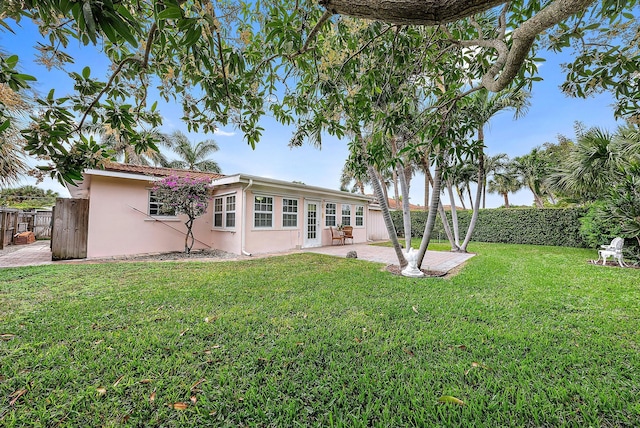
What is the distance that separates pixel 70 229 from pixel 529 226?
738 inches

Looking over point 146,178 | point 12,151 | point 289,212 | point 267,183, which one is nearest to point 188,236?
point 146,178

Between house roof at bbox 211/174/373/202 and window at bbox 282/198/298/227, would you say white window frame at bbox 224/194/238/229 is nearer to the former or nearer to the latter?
house roof at bbox 211/174/373/202

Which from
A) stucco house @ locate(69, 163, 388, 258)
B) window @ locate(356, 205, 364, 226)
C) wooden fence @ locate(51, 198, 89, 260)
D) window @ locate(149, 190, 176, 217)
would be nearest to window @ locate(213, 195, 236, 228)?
stucco house @ locate(69, 163, 388, 258)

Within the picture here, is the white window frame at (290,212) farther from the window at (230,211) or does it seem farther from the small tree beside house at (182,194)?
the small tree beside house at (182,194)

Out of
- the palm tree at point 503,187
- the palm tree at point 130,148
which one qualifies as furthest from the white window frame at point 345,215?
the palm tree at point 503,187

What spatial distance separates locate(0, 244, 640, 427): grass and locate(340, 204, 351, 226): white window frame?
27.9 feet

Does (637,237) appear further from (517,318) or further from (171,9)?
(171,9)

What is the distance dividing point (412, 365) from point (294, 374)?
106 cm

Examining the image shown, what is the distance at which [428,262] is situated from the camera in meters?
7.40

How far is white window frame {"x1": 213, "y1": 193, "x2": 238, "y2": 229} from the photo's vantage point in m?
9.10

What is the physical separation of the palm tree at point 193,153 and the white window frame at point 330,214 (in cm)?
1478

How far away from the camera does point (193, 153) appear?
21.3 m

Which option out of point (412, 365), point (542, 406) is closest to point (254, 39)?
point (412, 365)

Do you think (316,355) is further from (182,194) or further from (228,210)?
(228,210)
